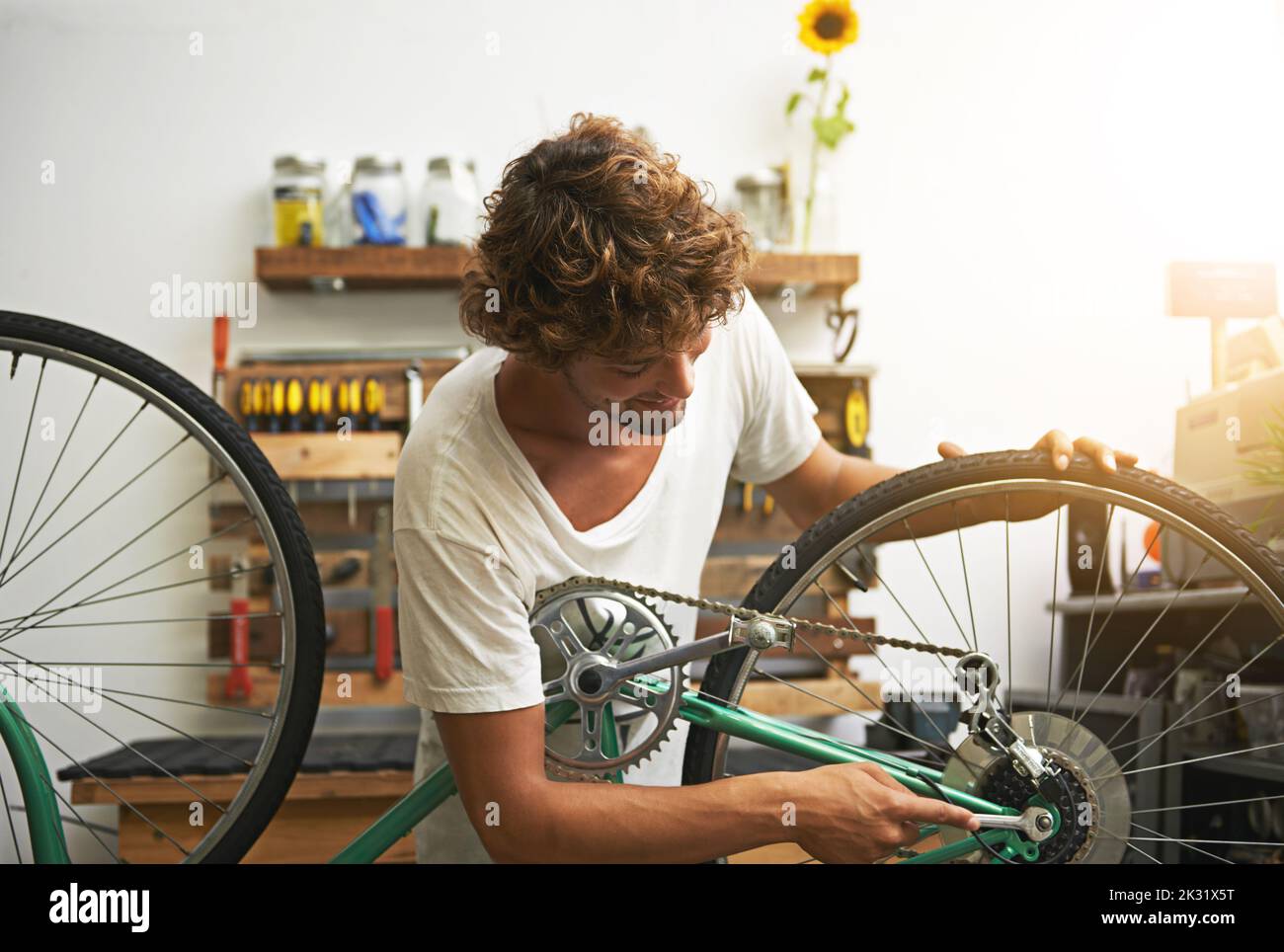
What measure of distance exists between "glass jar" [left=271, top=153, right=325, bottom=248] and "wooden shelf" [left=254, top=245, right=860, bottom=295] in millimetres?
45

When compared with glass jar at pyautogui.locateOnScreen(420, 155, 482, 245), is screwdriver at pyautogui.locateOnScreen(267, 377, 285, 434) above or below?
below

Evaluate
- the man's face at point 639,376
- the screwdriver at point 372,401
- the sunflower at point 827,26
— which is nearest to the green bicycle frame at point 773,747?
the man's face at point 639,376

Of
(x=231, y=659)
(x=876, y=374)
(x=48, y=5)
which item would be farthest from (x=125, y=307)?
(x=876, y=374)

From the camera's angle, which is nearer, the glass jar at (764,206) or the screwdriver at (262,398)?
the screwdriver at (262,398)

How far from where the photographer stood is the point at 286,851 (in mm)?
1627

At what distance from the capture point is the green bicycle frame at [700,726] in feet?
2.68

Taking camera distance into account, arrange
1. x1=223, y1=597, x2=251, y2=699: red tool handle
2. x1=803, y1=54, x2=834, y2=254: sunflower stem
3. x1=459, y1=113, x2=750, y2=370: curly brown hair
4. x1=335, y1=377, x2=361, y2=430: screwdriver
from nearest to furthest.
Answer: x1=459, y1=113, x2=750, y2=370: curly brown hair, x1=223, y1=597, x2=251, y2=699: red tool handle, x1=335, y1=377, x2=361, y2=430: screwdriver, x1=803, y1=54, x2=834, y2=254: sunflower stem

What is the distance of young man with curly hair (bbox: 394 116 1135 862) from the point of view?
2.54 feet

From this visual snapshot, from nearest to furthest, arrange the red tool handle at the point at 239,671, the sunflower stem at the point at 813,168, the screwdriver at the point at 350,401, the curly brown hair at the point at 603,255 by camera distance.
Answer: the curly brown hair at the point at 603,255 → the red tool handle at the point at 239,671 → the screwdriver at the point at 350,401 → the sunflower stem at the point at 813,168

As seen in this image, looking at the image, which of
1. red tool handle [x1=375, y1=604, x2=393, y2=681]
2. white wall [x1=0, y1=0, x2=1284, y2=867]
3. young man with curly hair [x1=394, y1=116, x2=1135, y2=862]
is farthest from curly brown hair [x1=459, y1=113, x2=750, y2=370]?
white wall [x1=0, y1=0, x2=1284, y2=867]

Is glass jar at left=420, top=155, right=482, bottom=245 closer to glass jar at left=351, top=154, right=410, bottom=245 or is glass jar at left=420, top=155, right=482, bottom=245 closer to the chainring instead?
glass jar at left=351, top=154, right=410, bottom=245

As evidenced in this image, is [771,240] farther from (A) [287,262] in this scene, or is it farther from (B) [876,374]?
(A) [287,262]

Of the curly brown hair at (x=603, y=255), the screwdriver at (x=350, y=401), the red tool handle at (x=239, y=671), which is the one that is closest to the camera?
the curly brown hair at (x=603, y=255)

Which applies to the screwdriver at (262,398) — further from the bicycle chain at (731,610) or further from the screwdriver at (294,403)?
the bicycle chain at (731,610)
